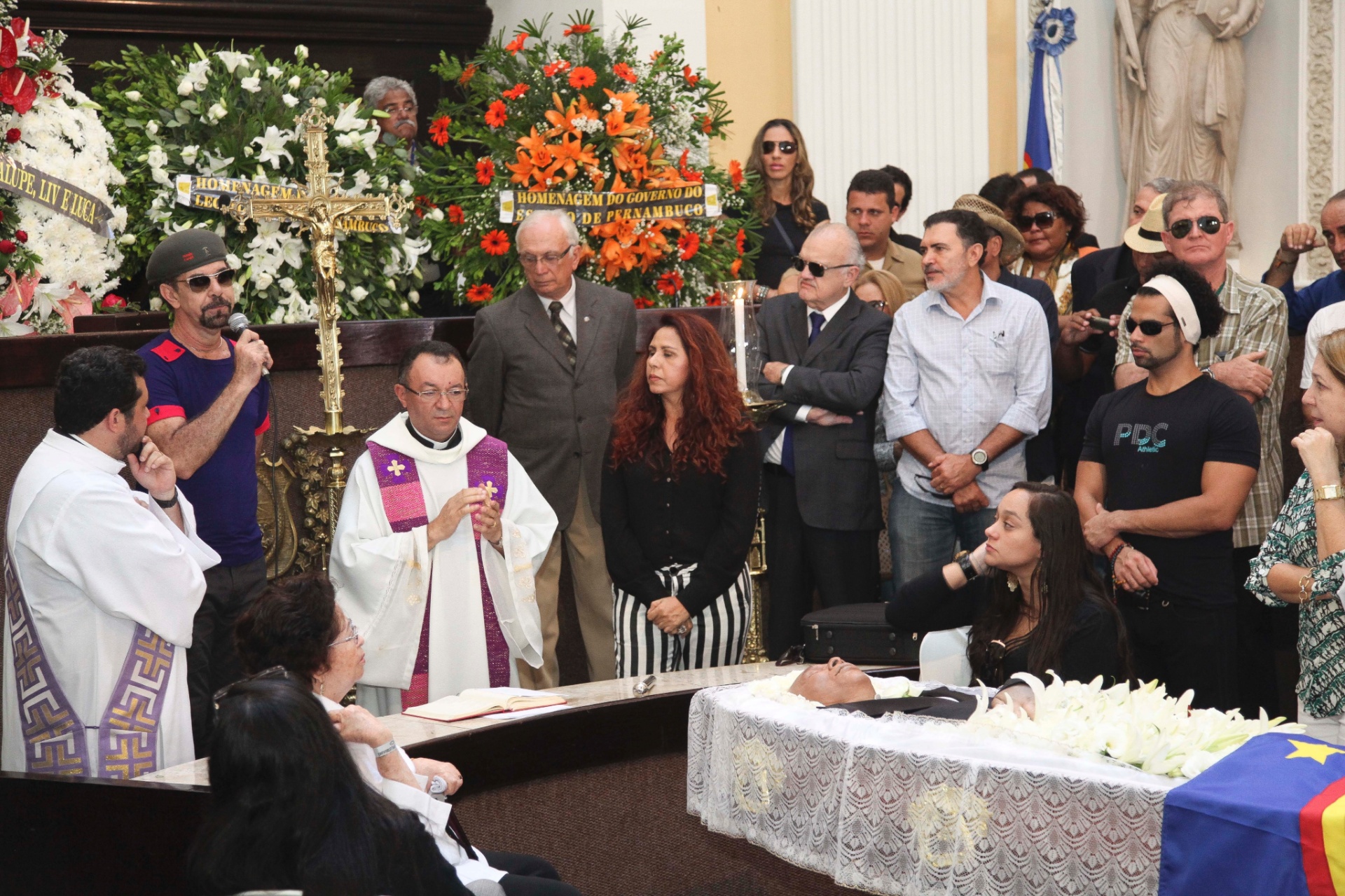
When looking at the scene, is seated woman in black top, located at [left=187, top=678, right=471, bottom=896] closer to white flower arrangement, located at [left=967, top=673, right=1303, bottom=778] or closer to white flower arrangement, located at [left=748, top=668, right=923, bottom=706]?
white flower arrangement, located at [left=748, top=668, right=923, bottom=706]

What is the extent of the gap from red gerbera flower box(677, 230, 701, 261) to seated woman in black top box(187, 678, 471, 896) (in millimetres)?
3734

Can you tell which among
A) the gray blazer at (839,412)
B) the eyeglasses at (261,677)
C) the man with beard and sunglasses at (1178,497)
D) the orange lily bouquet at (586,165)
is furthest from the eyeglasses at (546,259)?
the eyeglasses at (261,677)

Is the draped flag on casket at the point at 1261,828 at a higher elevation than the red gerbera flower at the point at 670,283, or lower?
lower

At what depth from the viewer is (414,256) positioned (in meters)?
5.95

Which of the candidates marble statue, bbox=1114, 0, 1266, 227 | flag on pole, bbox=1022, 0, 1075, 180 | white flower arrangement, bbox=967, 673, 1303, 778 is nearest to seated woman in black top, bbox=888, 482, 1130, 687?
white flower arrangement, bbox=967, 673, 1303, 778

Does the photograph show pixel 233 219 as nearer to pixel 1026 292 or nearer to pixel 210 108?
pixel 210 108

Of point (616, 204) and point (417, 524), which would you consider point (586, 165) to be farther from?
point (417, 524)

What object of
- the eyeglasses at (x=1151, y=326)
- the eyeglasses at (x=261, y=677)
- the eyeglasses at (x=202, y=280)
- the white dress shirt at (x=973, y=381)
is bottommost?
the eyeglasses at (x=261, y=677)

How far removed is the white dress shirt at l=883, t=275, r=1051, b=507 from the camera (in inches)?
205

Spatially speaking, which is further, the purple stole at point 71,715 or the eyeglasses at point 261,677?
the purple stole at point 71,715

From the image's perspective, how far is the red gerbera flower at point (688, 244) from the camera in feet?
20.1

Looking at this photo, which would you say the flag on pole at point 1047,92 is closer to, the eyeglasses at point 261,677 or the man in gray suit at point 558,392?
the man in gray suit at point 558,392

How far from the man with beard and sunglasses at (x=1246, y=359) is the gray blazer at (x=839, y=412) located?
Result: 0.87m

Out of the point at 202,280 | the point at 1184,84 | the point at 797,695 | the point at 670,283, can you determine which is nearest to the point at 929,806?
the point at 797,695
